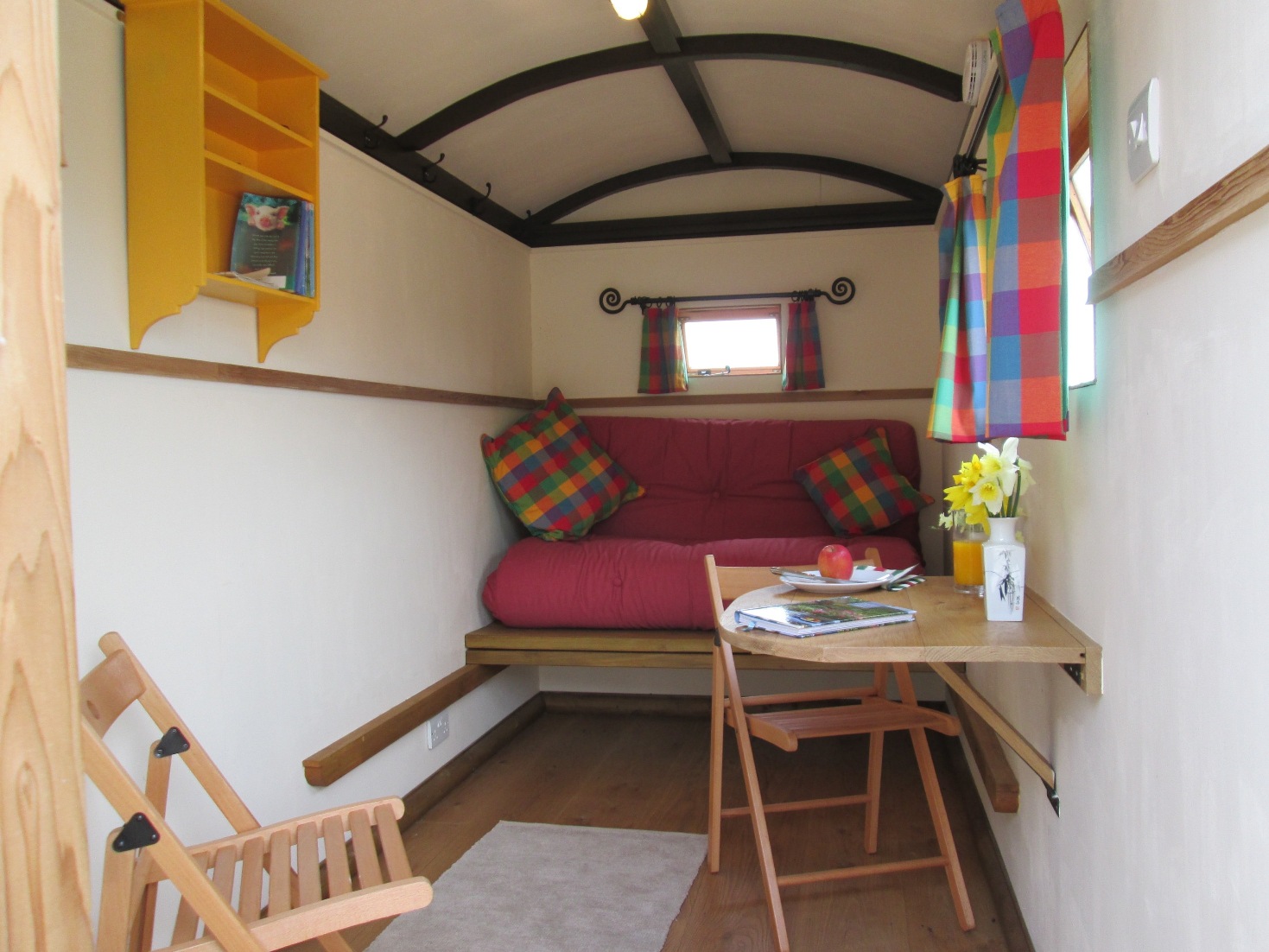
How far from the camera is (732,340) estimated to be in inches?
179

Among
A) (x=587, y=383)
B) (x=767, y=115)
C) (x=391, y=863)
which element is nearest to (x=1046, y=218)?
(x=391, y=863)

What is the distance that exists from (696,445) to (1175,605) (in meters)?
3.17

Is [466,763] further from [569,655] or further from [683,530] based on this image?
[683,530]

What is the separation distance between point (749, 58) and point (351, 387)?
155 cm

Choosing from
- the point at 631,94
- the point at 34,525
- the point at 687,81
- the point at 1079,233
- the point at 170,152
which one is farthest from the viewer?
the point at 631,94

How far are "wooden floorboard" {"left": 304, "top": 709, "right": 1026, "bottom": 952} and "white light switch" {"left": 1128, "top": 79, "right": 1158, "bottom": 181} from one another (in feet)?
5.44

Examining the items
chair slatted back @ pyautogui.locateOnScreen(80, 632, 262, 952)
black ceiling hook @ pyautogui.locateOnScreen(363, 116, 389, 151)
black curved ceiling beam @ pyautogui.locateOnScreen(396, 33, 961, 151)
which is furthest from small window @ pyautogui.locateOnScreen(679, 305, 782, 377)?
chair slatted back @ pyautogui.locateOnScreen(80, 632, 262, 952)

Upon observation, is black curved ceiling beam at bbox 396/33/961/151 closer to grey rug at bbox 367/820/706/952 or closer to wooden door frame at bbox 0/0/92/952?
grey rug at bbox 367/820/706/952

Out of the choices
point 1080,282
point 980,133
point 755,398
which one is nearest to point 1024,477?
point 1080,282

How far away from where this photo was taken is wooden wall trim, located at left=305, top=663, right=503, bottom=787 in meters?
2.53

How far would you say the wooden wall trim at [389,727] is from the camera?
2527 mm

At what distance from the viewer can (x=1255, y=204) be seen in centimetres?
91

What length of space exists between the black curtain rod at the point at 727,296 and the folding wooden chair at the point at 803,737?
83.0 inches

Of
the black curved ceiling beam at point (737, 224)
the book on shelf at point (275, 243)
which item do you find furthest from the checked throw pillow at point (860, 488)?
the book on shelf at point (275, 243)
